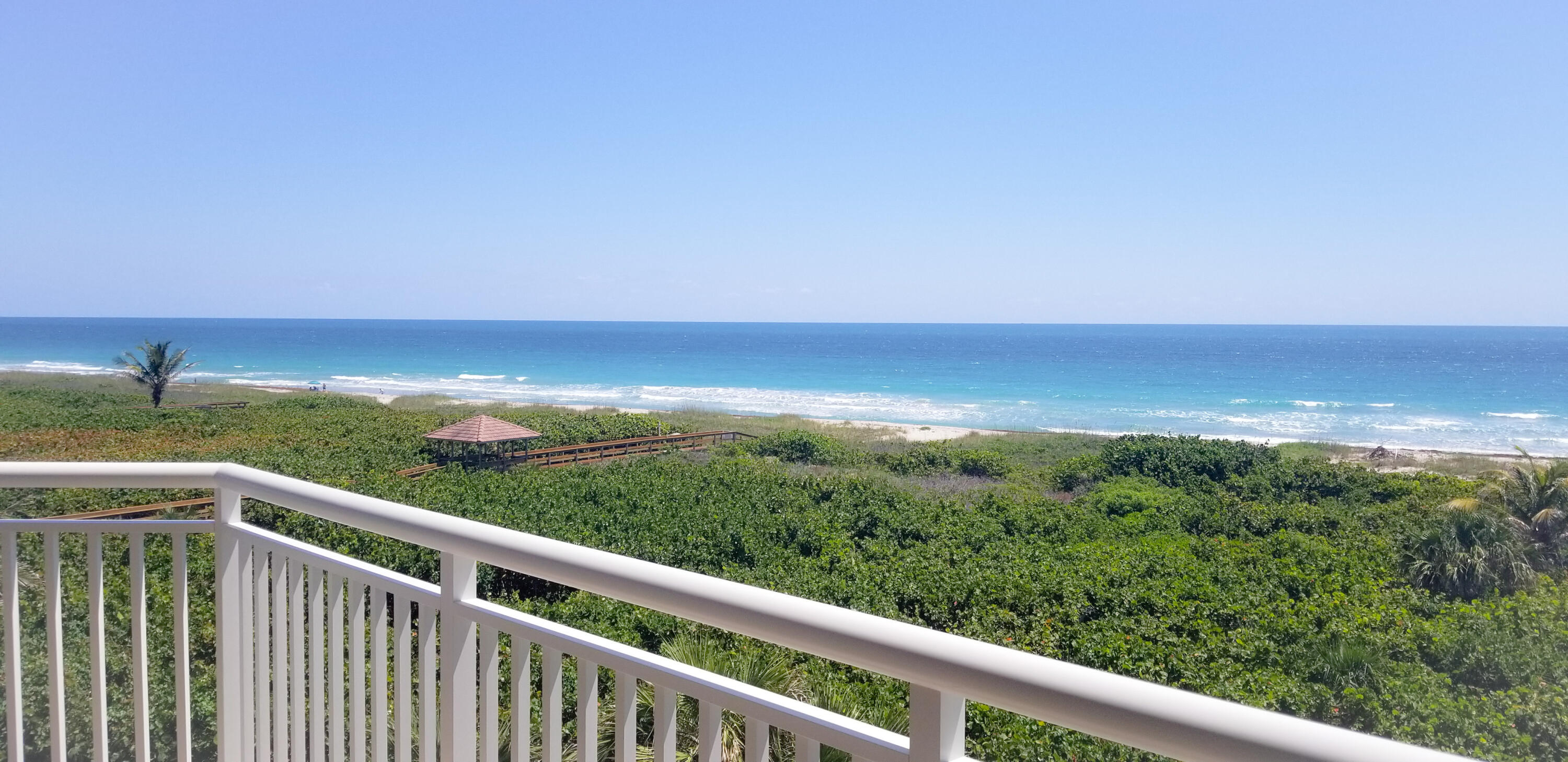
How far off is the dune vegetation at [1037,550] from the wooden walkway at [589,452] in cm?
46

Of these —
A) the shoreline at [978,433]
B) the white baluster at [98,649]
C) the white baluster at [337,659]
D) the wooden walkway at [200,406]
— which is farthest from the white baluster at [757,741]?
the wooden walkway at [200,406]

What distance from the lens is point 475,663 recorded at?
3.64 ft

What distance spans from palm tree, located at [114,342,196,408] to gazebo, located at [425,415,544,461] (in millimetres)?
5514

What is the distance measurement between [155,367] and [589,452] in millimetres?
7524

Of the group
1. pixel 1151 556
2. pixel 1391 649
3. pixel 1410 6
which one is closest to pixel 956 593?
pixel 1151 556

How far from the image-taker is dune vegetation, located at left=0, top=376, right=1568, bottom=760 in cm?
399

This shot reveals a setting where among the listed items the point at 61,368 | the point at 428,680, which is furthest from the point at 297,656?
the point at 61,368

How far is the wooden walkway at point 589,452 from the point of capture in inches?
422

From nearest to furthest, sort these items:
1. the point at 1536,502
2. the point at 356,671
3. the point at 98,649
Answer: the point at 356,671 → the point at 98,649 → the point at 1536,502

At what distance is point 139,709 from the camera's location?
64.6 inches

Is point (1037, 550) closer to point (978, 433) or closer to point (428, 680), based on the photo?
point (428, 680)

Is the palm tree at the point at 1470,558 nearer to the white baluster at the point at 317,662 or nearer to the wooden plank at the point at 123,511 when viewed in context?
the white baluster at the point at 317,662

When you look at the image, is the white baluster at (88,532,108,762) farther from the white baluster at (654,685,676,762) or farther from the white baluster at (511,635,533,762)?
the white baluster at (654,685,676,762)

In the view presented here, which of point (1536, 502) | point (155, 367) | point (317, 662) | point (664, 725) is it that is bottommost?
point (1536, 502)
